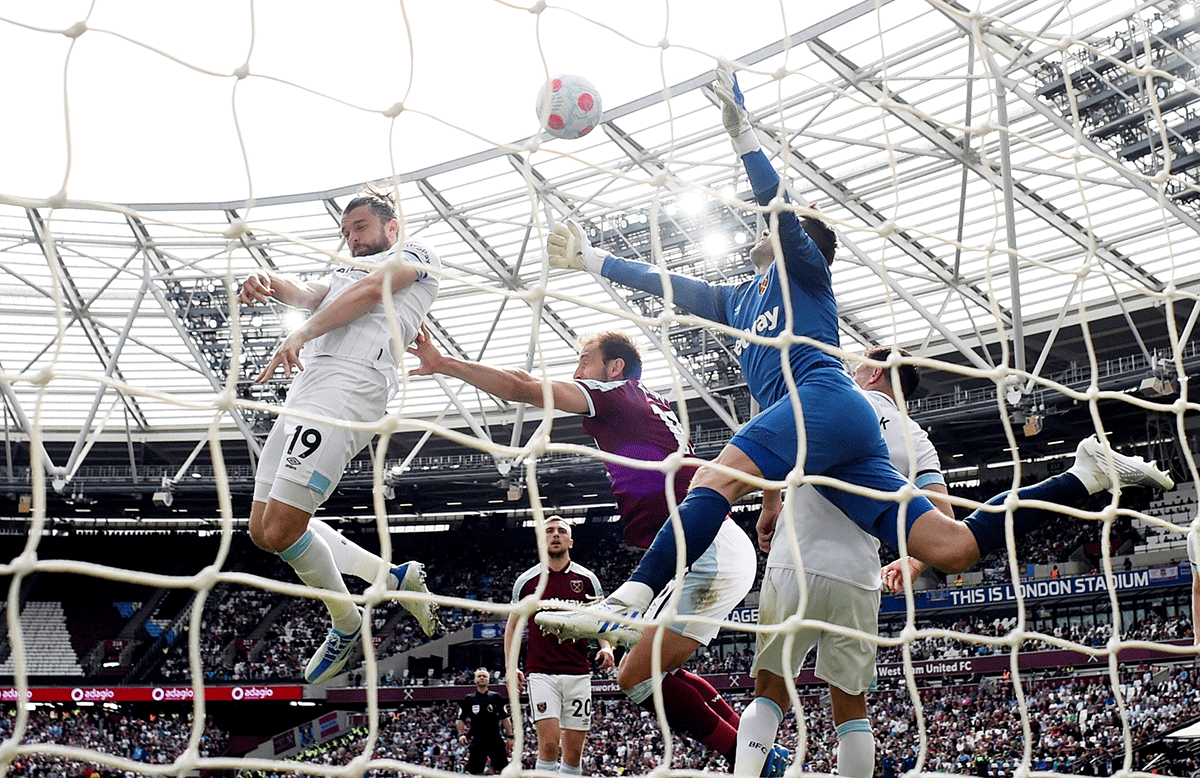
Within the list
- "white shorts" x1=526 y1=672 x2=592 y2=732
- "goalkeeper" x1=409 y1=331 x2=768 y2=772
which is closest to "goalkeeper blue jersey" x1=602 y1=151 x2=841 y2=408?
"goalkeeper" x1=409 y1=331 x2=768 y2=772

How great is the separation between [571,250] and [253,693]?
26196mm

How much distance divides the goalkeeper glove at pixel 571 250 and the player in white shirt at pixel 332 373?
500 millimetres

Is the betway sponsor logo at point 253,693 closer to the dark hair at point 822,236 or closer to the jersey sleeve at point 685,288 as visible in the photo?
the jersey sleeve at point 685,288

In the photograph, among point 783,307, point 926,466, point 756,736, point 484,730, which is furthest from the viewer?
point 484,730

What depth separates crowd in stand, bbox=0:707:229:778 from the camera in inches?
981

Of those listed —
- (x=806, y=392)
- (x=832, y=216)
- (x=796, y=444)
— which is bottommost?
(x=796, y=444)

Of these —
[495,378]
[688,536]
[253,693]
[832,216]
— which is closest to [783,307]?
[688,536]

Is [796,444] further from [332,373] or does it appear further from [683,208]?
[683,208]

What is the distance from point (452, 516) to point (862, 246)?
64.0 ft

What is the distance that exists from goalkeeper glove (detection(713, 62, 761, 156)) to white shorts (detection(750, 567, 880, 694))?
1547 mm

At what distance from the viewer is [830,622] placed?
3.88 m

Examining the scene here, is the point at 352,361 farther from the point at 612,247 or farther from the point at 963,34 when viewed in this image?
the point at 612,247

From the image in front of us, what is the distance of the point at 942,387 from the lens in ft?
93.0

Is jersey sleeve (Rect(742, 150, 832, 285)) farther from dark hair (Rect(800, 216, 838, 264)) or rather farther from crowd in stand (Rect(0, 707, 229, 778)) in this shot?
crowd in stand (Rect(0, 707, 229, 778))
